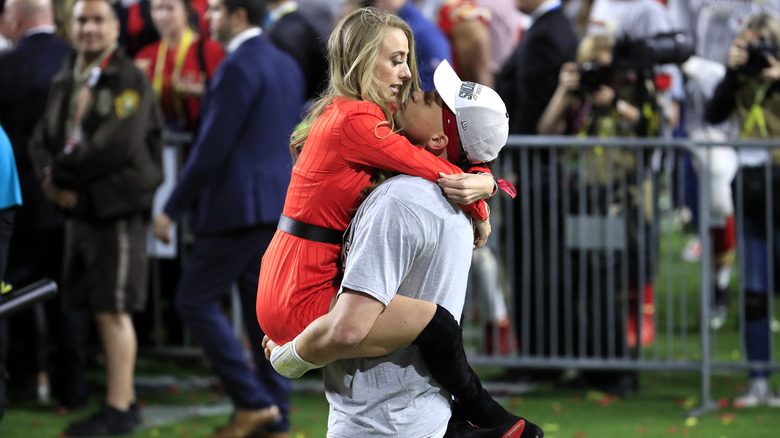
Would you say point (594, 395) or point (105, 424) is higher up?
point (105, 424)

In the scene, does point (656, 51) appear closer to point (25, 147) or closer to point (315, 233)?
point (25, 147)

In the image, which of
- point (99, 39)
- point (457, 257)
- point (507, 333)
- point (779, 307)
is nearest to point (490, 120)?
point (457, 257)

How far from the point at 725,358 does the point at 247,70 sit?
13.0 ft

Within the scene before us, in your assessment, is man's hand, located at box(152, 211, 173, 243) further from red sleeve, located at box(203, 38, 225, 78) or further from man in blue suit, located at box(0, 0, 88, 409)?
red sleeve, located at box(203, 38, 225, 78)

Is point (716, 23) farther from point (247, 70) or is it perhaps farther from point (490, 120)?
point (490, 120)

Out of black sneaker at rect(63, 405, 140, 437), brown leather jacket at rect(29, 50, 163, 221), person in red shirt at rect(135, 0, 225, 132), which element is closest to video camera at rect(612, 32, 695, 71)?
brown leather jacket at rect(29, 50, 163, 221)

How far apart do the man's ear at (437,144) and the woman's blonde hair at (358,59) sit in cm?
12

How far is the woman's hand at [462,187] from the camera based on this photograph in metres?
2.66

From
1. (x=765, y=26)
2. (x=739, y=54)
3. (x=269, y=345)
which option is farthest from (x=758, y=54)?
(x=269, y=345)

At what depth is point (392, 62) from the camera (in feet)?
9.59

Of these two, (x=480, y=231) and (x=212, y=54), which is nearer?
(x=480, y=231)

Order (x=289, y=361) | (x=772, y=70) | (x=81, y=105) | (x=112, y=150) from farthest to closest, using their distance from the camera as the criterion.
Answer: (x=772, y=70) → (x=81, y=105) → (x=112, y=150) → (x=289, y=361)

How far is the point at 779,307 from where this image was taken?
9.12 metres

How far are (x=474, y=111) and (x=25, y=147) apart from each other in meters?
4.20
